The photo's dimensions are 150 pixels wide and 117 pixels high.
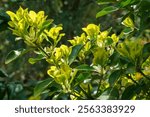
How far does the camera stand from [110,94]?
49.6 inches

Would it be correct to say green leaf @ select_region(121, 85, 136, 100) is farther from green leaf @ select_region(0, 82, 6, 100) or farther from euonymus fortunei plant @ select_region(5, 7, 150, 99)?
green leaf @ select_region(0, 82, 6, 100)

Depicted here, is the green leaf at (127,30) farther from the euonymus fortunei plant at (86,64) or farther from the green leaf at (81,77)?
the green leaf at (81,77)

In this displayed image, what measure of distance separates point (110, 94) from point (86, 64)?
4.7 inches

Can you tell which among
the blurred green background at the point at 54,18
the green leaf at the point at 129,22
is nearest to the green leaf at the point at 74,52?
the green leaf at the point at 129,22

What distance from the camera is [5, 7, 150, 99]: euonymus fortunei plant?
125 cm

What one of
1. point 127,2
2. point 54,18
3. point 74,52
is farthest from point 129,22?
point 54,18

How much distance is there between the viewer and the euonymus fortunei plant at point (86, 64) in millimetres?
1249

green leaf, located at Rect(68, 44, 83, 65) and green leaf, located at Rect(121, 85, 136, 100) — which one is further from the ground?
green leaf, located at Rect(68, 44, 83, 65)

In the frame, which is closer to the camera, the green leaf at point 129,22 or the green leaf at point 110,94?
the green leaf at point 110,94

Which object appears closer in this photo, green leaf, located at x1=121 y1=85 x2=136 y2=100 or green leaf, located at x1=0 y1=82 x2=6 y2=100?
green leaf, located at x1=121 y1=85 x2=136 y2=100

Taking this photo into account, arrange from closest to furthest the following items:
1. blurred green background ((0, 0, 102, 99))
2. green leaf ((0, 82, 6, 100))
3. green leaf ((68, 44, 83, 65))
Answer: green leaf ((68, 44, 83, 65)) → green leaf ((0, 82, 6, 100)) → blurred green background ((0, 0, 102, 99))

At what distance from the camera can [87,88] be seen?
1364 mm

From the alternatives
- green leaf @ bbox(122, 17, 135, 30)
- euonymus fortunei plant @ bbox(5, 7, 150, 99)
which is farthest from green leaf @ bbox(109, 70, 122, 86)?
green leaf @ bbox(122, 17, 135, 30)

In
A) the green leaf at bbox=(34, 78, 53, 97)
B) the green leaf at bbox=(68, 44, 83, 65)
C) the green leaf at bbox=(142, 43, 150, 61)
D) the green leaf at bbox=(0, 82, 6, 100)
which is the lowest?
the green leaf at bbox=(0, 82, 6, 100)
